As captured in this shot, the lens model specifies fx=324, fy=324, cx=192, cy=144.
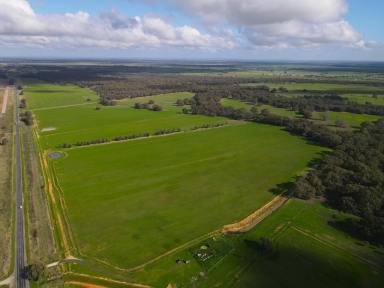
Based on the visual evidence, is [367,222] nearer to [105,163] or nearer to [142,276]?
[142,276]

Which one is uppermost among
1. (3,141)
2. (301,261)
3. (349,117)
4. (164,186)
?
(3,141)

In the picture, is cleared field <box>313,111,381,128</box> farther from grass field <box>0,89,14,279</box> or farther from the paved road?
grass field <box>0,89,14,279</box>

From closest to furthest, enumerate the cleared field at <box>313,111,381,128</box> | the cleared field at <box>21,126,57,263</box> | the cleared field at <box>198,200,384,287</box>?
the cleared field at <box>198,200,384,287</box>, the cleared field at <box>21,126,57,263</box>, the cleared field at <box>313,111,381,128</box>

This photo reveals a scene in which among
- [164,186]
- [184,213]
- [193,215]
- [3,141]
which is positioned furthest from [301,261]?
[3,141]

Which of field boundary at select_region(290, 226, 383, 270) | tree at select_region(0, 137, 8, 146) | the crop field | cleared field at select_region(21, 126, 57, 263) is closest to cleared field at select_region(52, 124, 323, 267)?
the crop field

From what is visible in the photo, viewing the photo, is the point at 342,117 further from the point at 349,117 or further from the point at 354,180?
the point at 354,180

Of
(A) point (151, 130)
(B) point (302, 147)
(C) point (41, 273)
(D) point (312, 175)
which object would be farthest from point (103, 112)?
(C) point (41, 273)

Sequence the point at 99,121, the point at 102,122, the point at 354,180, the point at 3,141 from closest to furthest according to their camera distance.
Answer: the point at 354,180 < the point at 3,141 < the point at 102,122 < the point at 99,121
